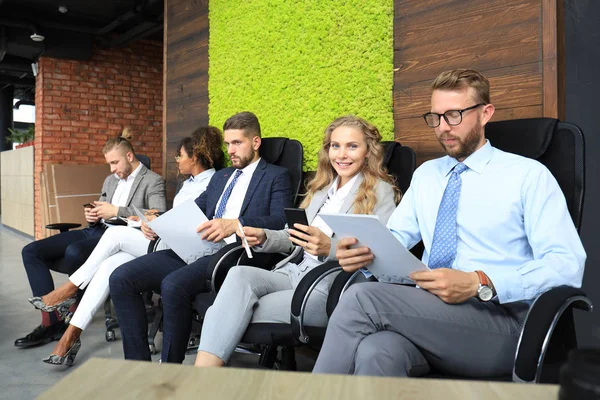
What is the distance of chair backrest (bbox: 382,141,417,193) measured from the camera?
240 cm

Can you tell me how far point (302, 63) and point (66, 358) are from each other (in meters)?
2.26

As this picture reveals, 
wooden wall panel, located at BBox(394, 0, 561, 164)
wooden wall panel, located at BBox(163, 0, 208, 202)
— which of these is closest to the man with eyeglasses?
wooden wall panel, located at BBox(394, 0, 561, 164)

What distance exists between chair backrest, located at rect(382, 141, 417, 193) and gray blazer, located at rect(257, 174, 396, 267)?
Result: 10 cm

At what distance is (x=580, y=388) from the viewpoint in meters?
0.48

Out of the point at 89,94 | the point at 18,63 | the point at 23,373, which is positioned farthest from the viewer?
the point at 18,63

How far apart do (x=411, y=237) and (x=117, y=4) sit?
634 cm

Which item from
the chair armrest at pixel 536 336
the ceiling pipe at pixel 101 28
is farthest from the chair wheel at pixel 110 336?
the ceiling pipe at pixel 101 28

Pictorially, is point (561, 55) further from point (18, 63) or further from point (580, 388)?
point (18, 63)

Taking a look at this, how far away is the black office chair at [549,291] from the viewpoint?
1307 mm

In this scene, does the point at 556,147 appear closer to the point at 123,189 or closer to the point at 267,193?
the point at 267,193

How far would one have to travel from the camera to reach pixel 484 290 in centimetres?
156

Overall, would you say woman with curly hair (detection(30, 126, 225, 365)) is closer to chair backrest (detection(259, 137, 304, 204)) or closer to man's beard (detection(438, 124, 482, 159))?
chair backrest (detection(259, 137, 304, 204))

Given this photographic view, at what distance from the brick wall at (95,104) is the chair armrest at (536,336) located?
309 inches

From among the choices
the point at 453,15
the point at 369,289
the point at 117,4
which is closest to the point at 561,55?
the point at 453,15
